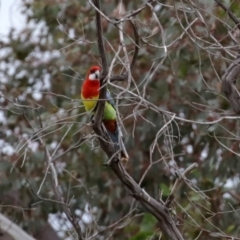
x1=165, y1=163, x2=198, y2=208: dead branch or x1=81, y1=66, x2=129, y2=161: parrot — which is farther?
x1=81, y1=66, x2=129, y2=161: parrot

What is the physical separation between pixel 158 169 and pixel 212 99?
0.78 meters

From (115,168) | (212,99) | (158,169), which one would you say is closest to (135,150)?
(158,169)

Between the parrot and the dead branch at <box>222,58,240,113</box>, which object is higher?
the dead branch at <box>222,58,240,113</box>

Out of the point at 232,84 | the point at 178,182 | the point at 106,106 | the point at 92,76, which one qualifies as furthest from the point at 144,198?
the point at 92,76

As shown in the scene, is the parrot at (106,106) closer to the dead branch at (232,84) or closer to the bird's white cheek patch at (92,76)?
the bird's white cheek patch at (92,76)

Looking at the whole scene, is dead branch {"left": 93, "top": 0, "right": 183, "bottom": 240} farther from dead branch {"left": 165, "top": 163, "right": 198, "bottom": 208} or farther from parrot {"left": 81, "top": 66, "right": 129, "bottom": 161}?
parrot {"left": 81, "top": 66, "right": 129, "bottom": 161}

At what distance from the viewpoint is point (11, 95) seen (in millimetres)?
5965

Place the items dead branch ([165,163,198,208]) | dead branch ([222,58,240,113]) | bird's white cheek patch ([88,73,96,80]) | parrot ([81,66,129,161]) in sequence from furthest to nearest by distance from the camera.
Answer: bird's white cheek patch ([88,73,96,80]) → parrot ([81,66,129,161]) → dead branch ([222,58,240,113]) → dead branch ([165,163,198,208])

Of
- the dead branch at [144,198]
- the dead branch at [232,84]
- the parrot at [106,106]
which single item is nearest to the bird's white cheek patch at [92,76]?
the parrot at [106,106]

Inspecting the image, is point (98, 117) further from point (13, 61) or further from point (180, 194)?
point (13, 61)

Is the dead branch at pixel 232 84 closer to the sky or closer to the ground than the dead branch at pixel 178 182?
closer to the sky

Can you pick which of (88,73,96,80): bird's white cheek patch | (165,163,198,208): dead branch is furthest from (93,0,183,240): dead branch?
(88,73,96,80): bird's white cheek patch

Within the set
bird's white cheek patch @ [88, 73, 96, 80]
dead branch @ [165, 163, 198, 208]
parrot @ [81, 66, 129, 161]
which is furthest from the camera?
bird's white cheek patch @ [88, 73, 96, 80]

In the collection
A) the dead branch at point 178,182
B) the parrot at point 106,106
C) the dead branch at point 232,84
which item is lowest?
the parrot at point 106,106
